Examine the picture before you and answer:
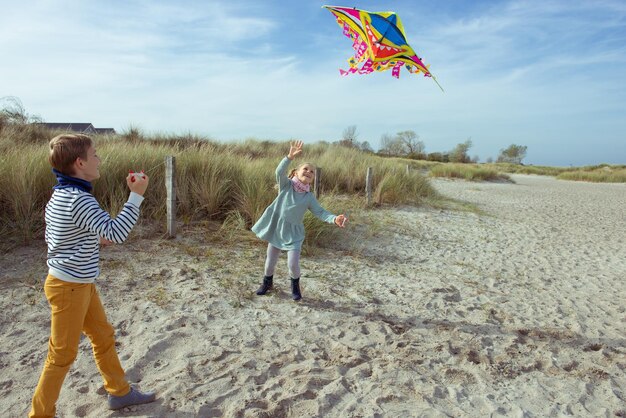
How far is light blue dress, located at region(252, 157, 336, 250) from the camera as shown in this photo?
14.4 ft

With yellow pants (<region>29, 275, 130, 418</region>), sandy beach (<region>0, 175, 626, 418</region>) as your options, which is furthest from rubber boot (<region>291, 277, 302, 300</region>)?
yellow pants (<region>29, 275, 130, 418</region>)

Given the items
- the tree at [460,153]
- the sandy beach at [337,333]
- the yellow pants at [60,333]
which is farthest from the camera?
the tree at [460,153]

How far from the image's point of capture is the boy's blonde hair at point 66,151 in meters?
2.16

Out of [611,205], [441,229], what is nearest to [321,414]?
[441,229]

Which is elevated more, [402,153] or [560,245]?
[402,153]

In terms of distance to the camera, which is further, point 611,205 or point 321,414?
point 611,205

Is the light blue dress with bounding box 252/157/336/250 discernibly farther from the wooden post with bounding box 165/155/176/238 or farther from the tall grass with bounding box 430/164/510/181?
the tall grass with bounding box 430/164/510/181

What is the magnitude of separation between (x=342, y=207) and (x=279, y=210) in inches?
198

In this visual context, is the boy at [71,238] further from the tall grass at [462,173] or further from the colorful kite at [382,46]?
the tall grass at [462,173]

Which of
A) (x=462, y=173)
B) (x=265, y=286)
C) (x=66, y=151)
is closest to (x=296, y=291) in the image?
(x=265, y=286)

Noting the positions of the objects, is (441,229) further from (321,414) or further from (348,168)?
(321,414)

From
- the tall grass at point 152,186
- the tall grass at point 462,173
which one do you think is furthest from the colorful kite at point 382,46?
the tall grass at point 462,173

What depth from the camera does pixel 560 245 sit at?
904cm

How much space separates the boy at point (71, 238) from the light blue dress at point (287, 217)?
222cm
